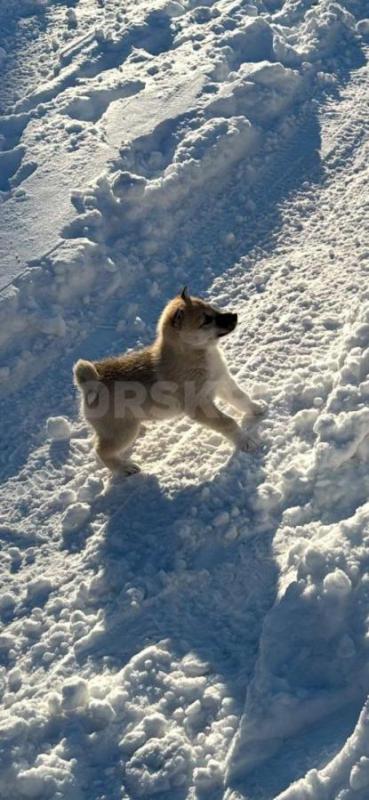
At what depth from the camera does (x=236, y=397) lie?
6.34 meters

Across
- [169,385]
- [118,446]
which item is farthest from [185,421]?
[118,446]

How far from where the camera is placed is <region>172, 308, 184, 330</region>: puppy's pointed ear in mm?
6141

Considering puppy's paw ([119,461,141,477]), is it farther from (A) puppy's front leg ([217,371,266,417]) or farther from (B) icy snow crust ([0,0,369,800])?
(A) puppy's front leg ([217,371,266,417])

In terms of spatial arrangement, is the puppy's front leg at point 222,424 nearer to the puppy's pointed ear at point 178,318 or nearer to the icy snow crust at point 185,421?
the icy snow crust at point 185,421

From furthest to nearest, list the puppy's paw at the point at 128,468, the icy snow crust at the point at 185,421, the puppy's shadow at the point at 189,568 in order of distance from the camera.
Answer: the puppy's paw at the point at 128,468 → the puppy's shadow at the point at 189,568 → the icy snow crust at the point at 185,421

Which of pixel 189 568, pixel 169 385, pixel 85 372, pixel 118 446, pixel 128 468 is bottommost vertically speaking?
pixel 189 568

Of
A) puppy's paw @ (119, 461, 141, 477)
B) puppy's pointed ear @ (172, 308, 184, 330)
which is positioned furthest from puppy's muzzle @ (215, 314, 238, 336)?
puppy's paw @ (119, 461, 141, 477)

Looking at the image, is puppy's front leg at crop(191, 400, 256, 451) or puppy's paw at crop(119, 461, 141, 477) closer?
puppy's front leg at crop(191, 400, 256, 451)

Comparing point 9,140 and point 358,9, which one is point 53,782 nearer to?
point 9,140

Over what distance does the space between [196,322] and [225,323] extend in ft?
0.58

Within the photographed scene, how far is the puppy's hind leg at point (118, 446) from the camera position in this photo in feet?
20.5

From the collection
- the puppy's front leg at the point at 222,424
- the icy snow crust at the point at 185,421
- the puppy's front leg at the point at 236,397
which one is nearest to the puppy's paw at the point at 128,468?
the icy snow crust at the point at 185,421

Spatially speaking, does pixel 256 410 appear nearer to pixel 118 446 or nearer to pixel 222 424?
pixel 222 424

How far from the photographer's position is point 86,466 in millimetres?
6496
